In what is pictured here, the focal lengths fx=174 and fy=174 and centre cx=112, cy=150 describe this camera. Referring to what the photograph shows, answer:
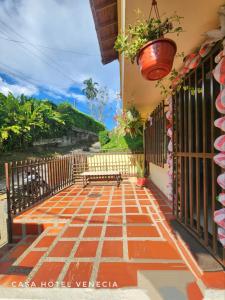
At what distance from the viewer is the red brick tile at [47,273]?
1759mm

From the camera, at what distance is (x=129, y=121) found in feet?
18.5

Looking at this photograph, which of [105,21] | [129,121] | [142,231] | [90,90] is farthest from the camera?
[90,90]

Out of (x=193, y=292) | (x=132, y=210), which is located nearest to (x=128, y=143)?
(x=132, y=210)

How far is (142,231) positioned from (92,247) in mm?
826

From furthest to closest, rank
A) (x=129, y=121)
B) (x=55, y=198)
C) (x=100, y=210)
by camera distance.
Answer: (x=129, y=121), (x=55, y=198), (x=100, y=210)

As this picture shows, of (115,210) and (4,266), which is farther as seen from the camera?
(115,210)

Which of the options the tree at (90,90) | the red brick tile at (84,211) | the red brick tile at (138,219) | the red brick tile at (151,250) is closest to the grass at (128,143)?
the red brick tile at (84,211)

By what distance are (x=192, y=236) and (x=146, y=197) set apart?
2.19 meters

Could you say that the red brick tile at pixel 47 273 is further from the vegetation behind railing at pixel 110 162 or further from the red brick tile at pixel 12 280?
the vegetation behind railing at pixel 110 162

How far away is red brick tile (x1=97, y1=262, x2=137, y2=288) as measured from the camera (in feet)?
5.59

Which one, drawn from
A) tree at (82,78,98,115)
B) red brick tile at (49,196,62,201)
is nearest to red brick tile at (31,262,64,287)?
red brick tile at (49,196,62,201)

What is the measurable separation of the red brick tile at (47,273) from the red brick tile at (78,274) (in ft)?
0.40

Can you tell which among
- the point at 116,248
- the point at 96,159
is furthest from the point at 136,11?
the point at 96,159

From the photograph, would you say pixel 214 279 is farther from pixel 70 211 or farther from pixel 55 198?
pixel 55 198
